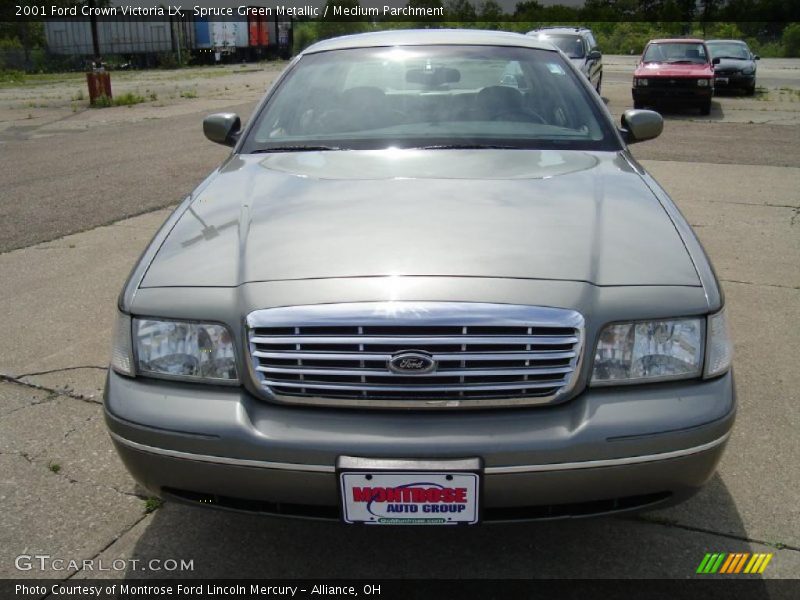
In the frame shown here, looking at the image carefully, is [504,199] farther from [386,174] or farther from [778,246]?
[778,246]

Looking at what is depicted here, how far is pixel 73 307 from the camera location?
4.75 meters

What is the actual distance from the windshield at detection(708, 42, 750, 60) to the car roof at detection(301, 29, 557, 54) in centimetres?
1799

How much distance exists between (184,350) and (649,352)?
1.30 meters

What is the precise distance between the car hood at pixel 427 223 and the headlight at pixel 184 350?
141 mm

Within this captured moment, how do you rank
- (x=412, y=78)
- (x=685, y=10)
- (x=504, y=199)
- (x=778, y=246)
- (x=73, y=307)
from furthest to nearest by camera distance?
(x=685, y=10), (x=778, y=246), (x=73, y=307), (x=412, y=78), (x=504, y=199)

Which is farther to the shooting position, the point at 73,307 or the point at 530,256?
the point at 73,307

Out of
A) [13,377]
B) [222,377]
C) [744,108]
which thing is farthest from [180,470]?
[744,108]

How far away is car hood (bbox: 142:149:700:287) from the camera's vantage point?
7.24 feet

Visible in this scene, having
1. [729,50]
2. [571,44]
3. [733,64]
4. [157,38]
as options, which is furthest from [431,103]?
[157,38]

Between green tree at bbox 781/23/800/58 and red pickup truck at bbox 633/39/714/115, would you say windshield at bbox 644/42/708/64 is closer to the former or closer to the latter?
red pickup truck at bbox 633/39/714/115

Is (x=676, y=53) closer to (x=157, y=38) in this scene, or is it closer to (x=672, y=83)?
(x=672, y=83)

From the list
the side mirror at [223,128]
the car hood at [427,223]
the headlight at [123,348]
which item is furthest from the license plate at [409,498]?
the side mirror at [223,128]

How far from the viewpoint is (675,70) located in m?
15.9

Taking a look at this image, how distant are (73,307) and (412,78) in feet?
8.43
